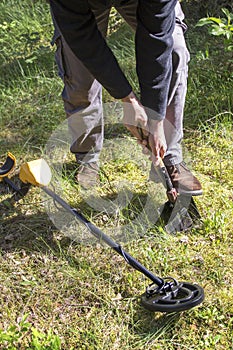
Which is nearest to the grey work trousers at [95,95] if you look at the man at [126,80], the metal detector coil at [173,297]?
the man at [126,80]

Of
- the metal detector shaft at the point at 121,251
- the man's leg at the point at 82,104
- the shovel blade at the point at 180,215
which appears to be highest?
the man's leg at the point at 82,104

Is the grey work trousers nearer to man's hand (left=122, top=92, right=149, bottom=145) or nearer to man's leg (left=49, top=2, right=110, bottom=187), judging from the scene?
man's leg (left=49, top=2, right=110, bottom=187)

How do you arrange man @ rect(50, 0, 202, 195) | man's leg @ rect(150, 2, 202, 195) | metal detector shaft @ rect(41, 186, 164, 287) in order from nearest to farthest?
man @ rect(50, 0, 202, 195)
metal detector shaft @ rect(41, 186, 164, 287)
man's leg @ rect(150, 2, 202, 195)

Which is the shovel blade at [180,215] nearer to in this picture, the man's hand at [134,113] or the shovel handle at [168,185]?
the shovel handle at [168,185]

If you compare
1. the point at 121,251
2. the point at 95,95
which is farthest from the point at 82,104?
the point at 121,251

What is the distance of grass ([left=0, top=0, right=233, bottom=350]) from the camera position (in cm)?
234

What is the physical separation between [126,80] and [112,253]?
2.91 ft

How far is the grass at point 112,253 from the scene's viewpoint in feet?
7.69

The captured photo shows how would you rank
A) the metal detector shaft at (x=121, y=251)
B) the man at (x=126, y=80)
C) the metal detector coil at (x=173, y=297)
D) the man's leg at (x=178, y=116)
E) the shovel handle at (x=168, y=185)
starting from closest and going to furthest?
1. the man at (x=126, y=80)
2. the metal detector coil at (x=173, y=297)
3. the metal detector shaft at (x=121, y=251)
4. the man's leg at (x=178, y=116)
5. the shovel handle at (x=168, y=185)

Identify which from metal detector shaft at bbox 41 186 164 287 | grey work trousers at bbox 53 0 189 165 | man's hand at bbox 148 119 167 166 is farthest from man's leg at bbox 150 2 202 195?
metal detector shaft at bbox 41 186 164 287

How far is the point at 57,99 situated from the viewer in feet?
12.8

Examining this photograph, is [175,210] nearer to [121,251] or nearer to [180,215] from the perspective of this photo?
[180,215]

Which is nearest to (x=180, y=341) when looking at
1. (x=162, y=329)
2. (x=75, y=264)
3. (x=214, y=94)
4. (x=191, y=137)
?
(x=162, y=329)

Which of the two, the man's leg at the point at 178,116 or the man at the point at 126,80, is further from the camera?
the man's leg at the point at 178,116
